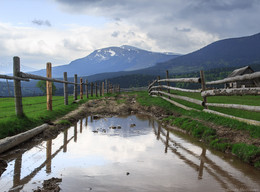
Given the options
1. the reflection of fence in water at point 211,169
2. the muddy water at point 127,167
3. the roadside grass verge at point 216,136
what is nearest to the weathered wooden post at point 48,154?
the muddy water at point 127,167

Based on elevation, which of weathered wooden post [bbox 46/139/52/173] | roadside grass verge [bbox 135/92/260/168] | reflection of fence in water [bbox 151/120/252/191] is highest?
roadside grass verge [bbox 135/92/260/168]

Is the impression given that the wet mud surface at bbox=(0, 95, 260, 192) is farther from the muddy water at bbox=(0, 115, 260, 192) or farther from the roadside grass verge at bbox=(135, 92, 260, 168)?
the roadside grass verge at bbox=(135, 92, 260, 168)

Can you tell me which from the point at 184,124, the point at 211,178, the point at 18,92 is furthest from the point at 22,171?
the point at 184,124

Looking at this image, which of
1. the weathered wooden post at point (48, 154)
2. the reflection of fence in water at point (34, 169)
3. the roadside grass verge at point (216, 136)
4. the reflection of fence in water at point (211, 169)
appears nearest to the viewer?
the reflection of fence in water at point (211, 169)

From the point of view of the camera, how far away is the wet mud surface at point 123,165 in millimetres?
3686

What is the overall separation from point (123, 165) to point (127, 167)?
0.14 m

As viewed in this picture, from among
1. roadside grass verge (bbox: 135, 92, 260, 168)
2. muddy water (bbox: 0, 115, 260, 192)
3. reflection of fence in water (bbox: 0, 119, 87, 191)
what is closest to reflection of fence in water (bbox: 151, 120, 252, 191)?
muddy water (bbox: 0, 115, 260, 192)

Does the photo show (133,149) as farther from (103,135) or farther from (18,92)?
(18,92)

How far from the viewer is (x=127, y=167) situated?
4.53 m

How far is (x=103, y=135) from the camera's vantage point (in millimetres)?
7699

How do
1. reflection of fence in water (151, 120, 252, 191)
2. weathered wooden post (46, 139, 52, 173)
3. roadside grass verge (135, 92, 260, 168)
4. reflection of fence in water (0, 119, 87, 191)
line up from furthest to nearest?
Answer: roadside grass verge (135, 92, 260, 168) → weathered wooden post (46, 139, 52, 173) → reflection of fence in water (0, 119, 87, 191) → reflection of fence in water (151, 120, 252, 191)

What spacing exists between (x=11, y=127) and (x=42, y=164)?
2.88 meters

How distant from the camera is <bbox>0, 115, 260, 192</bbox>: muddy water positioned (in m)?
3.69

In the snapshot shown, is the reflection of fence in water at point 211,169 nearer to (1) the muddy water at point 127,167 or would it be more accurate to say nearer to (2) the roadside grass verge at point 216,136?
(1) the muddy water at point 127,167
